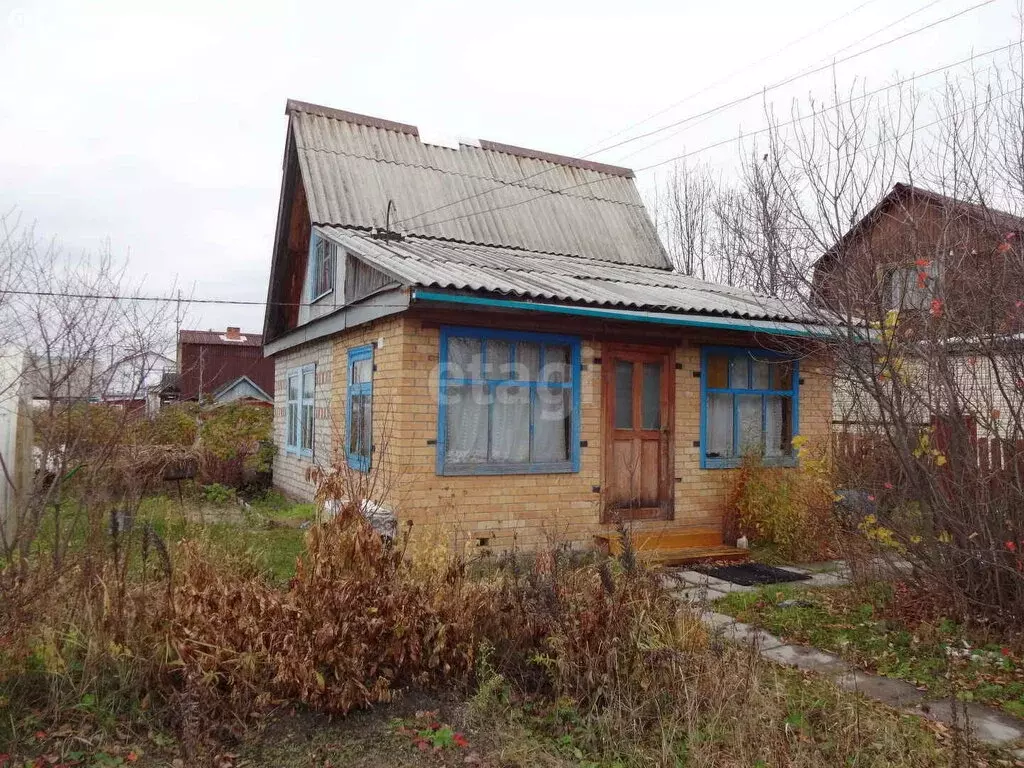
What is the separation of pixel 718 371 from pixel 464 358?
10.9 ft

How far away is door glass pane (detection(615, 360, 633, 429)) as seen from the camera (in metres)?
8.86

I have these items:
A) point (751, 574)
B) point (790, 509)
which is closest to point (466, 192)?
point (790, 509)

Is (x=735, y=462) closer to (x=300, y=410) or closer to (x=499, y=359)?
(x=499, y=359)

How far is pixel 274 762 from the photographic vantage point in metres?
3.58

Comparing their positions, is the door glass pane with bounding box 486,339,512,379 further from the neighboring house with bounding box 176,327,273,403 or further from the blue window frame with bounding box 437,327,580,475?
the neighboring house with bounding box 176,327,273,403

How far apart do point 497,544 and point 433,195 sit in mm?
6824

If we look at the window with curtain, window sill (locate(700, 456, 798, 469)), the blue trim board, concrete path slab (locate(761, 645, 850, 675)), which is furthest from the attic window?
concrete path slab (locate(761, 645, 850, 675))

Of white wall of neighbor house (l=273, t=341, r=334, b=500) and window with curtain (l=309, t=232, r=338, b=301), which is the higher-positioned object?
window with curtain (l=309, t=232, r=338, b=301)

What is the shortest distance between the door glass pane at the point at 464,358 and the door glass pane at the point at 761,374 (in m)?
3.74

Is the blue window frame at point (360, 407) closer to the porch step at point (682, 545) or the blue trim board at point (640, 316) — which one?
the blue trim board at point (640, 316)

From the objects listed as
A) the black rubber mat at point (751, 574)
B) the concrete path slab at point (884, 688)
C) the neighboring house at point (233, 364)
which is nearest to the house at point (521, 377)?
the black rubber mat at point (751, 574)

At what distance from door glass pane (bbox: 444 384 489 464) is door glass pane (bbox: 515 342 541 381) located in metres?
0.45

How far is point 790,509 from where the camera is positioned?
28.0 ft

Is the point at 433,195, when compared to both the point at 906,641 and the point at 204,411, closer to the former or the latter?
the point at 204,411
